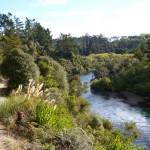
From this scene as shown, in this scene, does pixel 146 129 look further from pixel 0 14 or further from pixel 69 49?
pixel 69 49

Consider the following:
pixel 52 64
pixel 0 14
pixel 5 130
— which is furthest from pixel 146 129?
pixel 0 14

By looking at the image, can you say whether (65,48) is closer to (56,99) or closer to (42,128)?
(56,99)

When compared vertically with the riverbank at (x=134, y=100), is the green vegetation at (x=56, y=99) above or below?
above

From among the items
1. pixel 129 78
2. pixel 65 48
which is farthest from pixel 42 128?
pixel 65 48

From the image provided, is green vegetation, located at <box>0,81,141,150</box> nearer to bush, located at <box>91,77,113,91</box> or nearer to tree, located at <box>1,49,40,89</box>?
tree, located at <box>1,49,40,89</box>

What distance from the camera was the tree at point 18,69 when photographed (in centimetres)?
1841

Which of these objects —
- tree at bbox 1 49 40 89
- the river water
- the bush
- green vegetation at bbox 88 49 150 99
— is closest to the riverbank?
green vegetation at bbox 88 49 150 99

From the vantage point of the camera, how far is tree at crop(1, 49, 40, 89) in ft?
60.4

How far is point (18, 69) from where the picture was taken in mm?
18641

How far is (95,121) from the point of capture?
62.4ft

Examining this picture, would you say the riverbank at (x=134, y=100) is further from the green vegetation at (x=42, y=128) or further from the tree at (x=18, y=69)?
the green vegetation at (x=42, y=128)

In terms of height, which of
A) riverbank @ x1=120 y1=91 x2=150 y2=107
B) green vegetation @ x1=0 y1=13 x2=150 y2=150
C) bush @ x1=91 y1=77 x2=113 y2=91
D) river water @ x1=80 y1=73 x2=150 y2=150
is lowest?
riverbank @ x1=120 y1=91 x2=150 y2=107

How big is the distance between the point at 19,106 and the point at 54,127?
1224 mm

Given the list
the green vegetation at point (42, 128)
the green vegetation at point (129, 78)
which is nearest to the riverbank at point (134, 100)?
the green vegetation at point (129, 78)
